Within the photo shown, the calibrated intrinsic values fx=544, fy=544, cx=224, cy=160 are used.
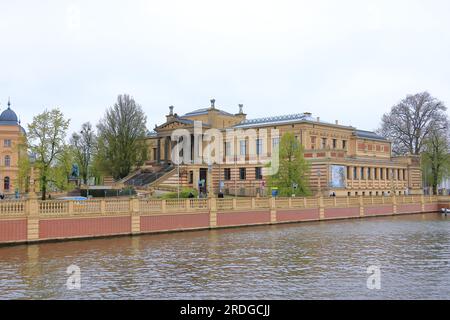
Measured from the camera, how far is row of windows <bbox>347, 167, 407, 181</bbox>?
3214 inches

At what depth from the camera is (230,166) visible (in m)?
89.6

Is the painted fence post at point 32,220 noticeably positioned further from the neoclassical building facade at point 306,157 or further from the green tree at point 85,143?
the green tree at point 85,143

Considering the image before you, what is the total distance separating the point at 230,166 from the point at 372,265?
65.4m

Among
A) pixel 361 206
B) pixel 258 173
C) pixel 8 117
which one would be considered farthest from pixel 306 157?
pixel 8 117

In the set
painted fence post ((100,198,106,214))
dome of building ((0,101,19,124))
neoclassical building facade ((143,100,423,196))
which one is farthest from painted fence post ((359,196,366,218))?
dome of building ((0,101,19,124))

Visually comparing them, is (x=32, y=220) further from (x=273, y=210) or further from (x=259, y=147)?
(x=259, y=147)

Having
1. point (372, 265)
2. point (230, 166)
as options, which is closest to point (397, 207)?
point (230, 166)

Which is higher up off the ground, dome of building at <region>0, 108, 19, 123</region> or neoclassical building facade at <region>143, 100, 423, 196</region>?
dome of building at <region>0, 108, 19, 123</region>

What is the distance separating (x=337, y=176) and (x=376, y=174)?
1463 centimetres

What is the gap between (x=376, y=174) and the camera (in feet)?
288

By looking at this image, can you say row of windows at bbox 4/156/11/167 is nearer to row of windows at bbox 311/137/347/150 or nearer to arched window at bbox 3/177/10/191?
arched window at bbox 3/177/10/191

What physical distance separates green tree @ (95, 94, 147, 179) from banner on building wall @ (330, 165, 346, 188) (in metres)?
30.6
